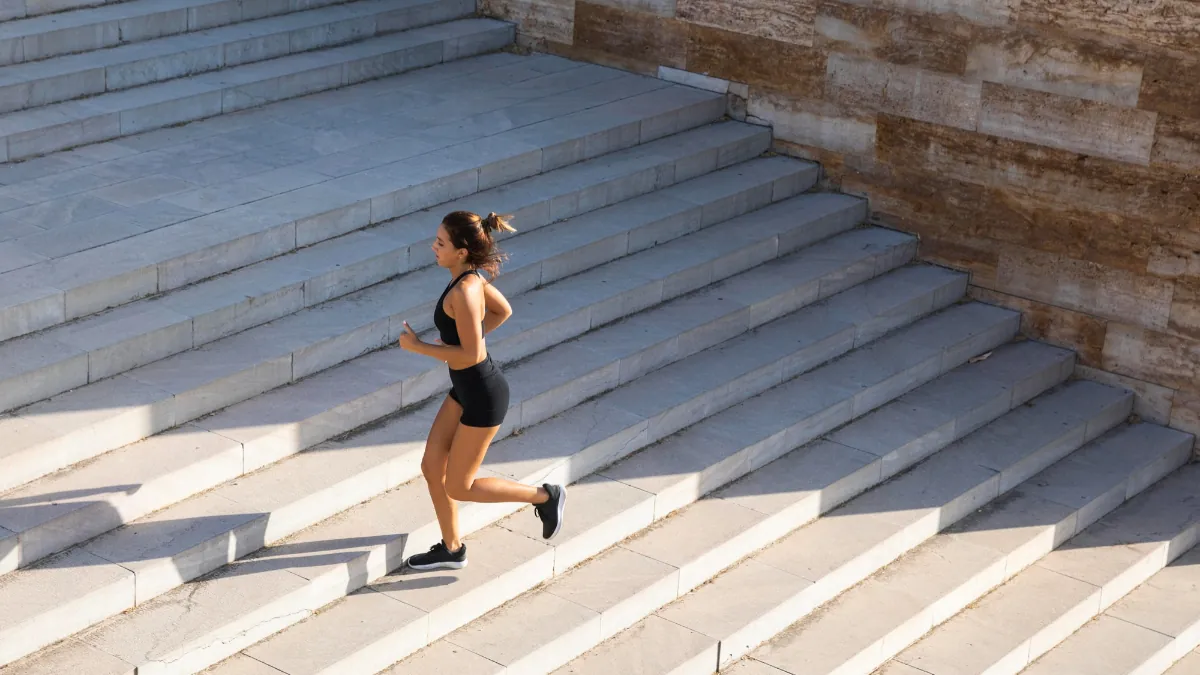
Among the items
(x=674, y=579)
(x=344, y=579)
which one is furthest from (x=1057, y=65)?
(x=344, y=579)

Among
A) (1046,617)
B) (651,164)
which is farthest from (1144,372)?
(651,164)

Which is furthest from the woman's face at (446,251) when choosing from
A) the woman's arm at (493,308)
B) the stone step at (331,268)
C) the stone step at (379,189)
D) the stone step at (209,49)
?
the stone step at (209,49)

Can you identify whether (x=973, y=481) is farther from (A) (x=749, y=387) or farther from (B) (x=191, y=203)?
(B) (x=191, y=203)

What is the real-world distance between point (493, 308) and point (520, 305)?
225 cm

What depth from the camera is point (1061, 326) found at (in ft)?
33.8

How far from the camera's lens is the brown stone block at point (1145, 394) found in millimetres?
9984

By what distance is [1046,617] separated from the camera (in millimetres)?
7965

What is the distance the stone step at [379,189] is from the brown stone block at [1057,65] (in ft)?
6.88

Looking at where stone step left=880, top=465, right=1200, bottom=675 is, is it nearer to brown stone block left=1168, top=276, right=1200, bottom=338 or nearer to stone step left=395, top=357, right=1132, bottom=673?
stone step left=395, top=357, right=1132, bottom=673

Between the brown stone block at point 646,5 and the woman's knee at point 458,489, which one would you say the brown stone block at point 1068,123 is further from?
the woman's knee at point 458,489

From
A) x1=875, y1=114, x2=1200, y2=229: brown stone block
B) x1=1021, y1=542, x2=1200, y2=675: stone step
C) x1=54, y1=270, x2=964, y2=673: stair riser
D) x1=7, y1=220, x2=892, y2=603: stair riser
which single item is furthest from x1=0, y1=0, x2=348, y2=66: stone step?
x1=1021, y1=542, x2=1200, y2=675: stone step

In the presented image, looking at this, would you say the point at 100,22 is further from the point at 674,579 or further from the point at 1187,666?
the point at 1187,666

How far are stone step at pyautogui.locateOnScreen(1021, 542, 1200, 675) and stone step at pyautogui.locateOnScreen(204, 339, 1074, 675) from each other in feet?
4.35

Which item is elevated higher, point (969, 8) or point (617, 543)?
point (969, 8)
